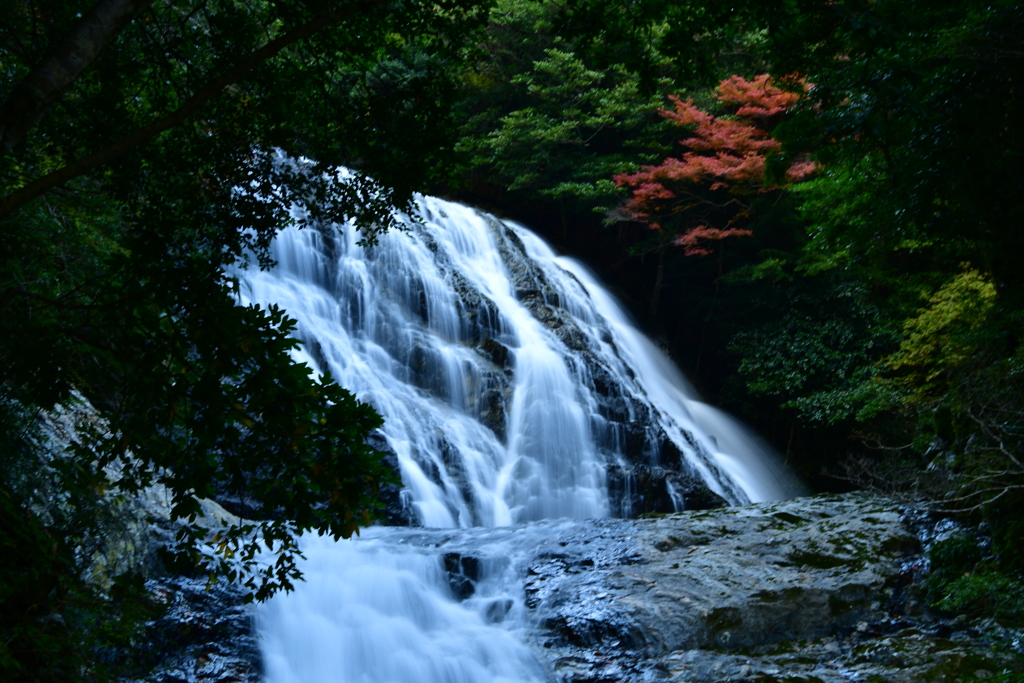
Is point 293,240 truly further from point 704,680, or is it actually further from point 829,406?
point 829,406

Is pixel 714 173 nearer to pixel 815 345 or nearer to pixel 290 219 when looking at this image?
pixel 815 345

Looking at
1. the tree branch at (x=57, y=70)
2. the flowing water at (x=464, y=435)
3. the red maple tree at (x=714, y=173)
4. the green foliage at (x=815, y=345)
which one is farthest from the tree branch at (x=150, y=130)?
the red maple tree at (x=714, y=173)

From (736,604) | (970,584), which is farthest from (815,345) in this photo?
(736,604)

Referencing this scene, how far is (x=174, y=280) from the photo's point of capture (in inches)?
114

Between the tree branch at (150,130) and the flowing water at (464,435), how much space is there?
409cm

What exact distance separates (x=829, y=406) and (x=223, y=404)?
46.7 ft

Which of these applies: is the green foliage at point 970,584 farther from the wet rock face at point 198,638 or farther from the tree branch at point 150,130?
the tree branch at point 150,130

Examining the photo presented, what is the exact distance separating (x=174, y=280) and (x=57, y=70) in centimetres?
91

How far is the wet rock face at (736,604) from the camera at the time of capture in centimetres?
576

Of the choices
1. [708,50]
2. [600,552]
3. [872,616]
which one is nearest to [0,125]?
[708,50]

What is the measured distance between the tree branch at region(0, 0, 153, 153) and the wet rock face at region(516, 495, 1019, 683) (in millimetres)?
5182

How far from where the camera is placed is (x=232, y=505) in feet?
28.6

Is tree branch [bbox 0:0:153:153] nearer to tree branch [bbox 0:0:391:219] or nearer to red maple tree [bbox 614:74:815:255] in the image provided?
tree branch [bbox 0:0:391:219]

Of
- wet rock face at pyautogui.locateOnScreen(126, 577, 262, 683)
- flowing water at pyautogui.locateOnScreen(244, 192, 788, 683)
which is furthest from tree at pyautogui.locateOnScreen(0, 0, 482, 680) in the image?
flowing water at pyautogui.locateOnScreen(244, 192, 788, 683)
